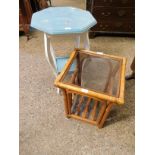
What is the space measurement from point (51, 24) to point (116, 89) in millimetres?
612

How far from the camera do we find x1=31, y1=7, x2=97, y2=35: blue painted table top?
1190 millimetres

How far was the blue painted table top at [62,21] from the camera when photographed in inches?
46.9

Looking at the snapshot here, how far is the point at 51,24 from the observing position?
123 centimetres

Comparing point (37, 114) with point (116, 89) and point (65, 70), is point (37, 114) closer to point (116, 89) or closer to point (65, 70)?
point (65, 70)

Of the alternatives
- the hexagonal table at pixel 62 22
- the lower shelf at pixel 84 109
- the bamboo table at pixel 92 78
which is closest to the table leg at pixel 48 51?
the hexagonal table at pixel 62 22

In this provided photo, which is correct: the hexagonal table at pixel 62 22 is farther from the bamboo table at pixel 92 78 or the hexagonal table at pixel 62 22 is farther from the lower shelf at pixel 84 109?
the lower shelf at pixel 84 109

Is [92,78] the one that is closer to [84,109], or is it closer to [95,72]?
[95,72]

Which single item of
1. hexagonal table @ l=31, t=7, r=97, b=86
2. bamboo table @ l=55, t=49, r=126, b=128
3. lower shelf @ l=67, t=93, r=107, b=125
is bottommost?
lower shelf @ l=67, t=93, r=107, b=125

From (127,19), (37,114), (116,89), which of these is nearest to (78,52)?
(116,89)

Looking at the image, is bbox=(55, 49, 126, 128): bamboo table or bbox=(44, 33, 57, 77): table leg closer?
bbox=(55, 49, 126, 128): bamboo table

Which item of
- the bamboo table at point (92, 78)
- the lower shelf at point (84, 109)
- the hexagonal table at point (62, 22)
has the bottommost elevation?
the lower shelf at point (84, 109)

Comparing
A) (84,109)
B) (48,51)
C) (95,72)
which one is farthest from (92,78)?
(48,51)

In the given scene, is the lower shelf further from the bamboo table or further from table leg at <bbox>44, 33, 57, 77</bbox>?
table leg at <bbox>44, 33, 57, 77</bbox>

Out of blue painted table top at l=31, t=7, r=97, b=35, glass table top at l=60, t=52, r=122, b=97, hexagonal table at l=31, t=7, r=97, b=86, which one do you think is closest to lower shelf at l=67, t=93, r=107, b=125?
glass table top at l=60, t=52, r=122, b=97
